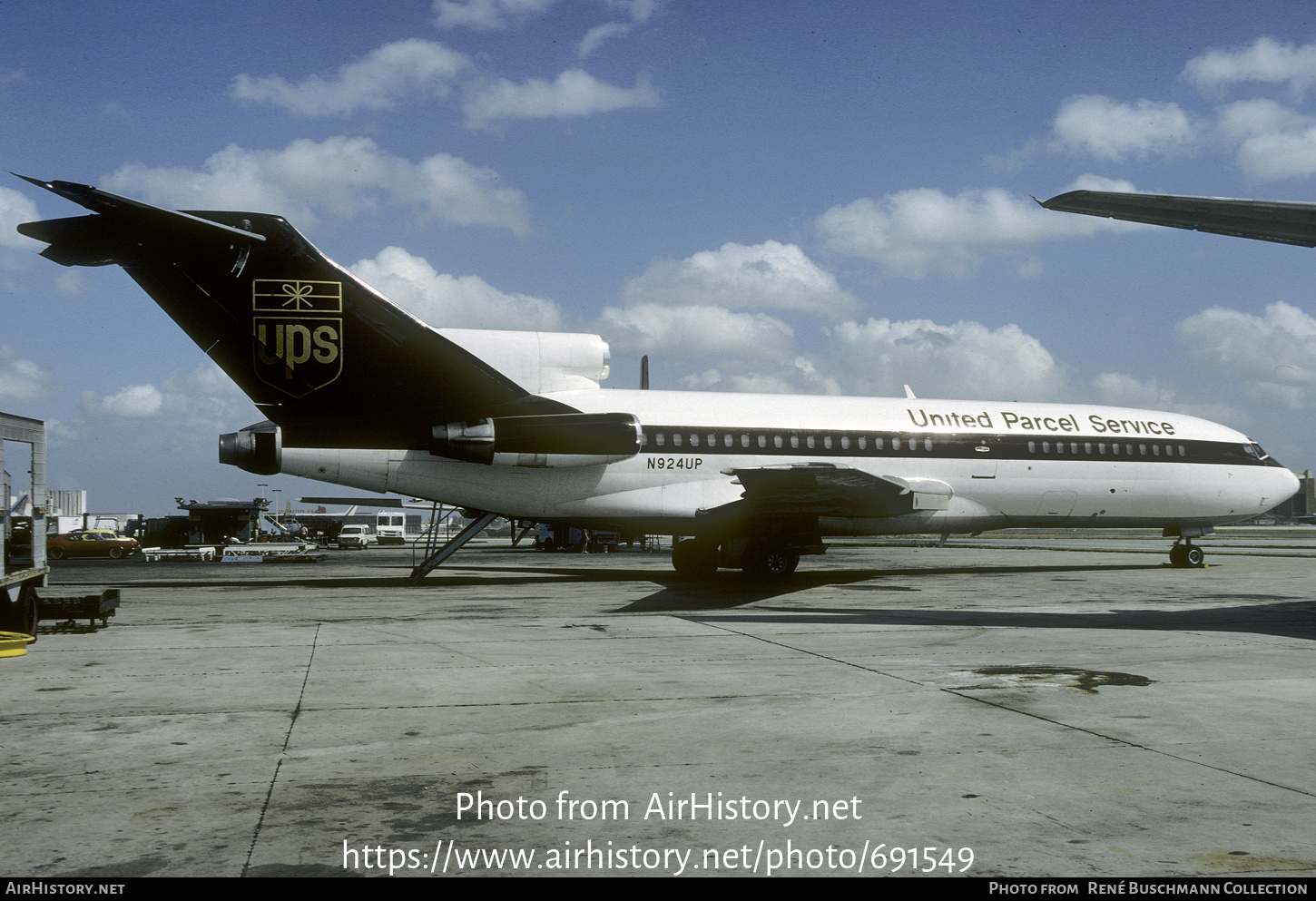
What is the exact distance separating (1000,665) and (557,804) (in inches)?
216

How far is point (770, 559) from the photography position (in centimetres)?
1908

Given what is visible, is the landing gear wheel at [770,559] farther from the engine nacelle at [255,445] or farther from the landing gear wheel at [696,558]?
the engine nacelle at [255,445]

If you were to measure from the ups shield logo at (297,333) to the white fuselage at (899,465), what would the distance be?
4.54ft

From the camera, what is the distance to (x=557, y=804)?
470cm

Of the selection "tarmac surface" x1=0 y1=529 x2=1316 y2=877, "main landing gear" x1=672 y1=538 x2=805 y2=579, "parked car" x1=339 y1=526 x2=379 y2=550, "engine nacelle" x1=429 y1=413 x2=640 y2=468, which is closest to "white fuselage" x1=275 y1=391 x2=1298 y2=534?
"engine nacelle" x1=429 y1=413 x2=640 y2=468

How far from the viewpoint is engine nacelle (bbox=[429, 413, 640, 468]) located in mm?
17734

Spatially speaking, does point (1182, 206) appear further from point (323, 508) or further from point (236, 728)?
point (323, 508)

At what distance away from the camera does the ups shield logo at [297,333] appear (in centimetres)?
1666

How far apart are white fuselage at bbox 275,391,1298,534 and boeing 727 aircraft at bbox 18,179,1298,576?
4 cm

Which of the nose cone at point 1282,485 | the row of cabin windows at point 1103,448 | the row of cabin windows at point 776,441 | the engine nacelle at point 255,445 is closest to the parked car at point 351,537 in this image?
the engine nacelle at point 255,445

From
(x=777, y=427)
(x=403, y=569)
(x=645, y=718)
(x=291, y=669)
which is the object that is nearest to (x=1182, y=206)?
(x=645, y=718)

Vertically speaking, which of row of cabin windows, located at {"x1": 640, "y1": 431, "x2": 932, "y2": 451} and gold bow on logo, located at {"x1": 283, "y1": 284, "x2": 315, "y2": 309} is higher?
gold bow on logo, located at {"x1": 283, "y1": 284, "x2": 315, "y2": 309}

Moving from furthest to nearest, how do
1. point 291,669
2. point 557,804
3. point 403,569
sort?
point 403,569, point 291,669, point 557,804

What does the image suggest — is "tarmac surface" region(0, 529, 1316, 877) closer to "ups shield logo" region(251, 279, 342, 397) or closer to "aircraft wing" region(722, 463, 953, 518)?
"aircraft wing" region(722, 463, 953, 518)
